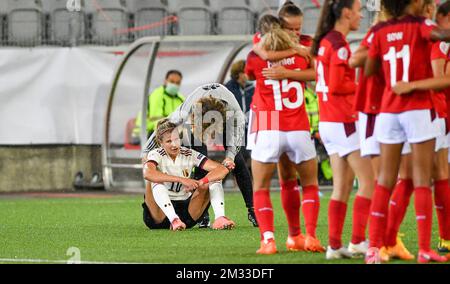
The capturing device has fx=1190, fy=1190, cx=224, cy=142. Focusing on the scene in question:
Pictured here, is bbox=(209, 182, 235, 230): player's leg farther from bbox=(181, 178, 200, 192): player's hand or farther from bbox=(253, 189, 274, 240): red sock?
bbox=(253, 189, 274, 240): red sock

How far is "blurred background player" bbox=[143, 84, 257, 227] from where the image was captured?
38.6 feet

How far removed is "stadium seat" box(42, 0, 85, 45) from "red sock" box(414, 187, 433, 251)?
43.4 ft

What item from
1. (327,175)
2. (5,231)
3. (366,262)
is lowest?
(327,175)

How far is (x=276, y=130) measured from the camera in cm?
876

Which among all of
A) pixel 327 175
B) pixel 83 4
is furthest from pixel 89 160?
pixel 327 175

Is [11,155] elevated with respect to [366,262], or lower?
lower

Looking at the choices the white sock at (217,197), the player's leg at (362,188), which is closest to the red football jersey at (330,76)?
the player's leg at (362,188)

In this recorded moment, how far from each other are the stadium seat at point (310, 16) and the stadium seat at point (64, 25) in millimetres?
3807

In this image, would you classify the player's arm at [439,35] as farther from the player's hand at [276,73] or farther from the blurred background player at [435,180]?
the player's hand at [276,73]

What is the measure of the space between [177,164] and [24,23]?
379 inches

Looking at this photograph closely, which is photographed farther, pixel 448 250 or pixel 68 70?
pixel 68 70
